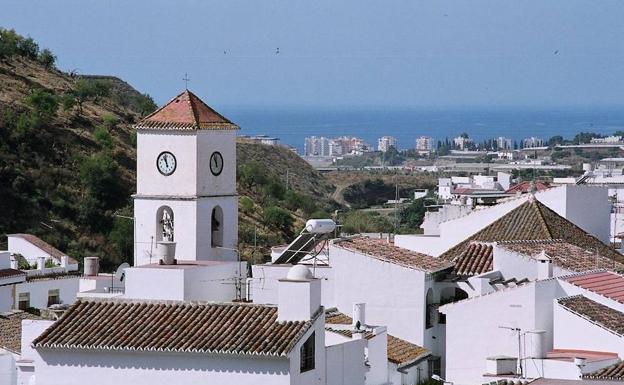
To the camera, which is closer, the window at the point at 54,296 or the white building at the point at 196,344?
the white building at the point at 196,344

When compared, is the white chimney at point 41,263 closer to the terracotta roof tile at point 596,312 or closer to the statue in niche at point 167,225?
the statue in niche at point 167,225

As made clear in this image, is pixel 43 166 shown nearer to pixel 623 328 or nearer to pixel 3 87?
pixel 3 87

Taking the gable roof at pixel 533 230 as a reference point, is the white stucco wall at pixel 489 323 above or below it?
below

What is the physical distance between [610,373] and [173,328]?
5.15m

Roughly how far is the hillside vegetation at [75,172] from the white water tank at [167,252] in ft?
76.4

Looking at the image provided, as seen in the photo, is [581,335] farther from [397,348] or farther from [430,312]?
[430,312]

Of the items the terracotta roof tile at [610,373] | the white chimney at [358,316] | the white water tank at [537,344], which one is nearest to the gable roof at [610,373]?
the terracotta roof tile at [610,373]

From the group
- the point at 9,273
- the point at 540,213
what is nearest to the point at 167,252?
the point at 540,213

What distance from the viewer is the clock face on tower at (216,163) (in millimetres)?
30344

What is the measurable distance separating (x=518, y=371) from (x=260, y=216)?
41.0 meters

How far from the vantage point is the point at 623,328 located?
25.0 m

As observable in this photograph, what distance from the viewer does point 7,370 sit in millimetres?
26250

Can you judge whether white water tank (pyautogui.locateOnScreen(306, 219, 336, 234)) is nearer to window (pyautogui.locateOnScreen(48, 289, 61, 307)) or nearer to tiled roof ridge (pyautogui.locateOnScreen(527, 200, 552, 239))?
tiled roof ridge (pyautogui.locateOnScreen(527, 200, 552, 239))

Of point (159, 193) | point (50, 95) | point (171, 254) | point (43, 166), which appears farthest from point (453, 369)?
point (50, 95)
